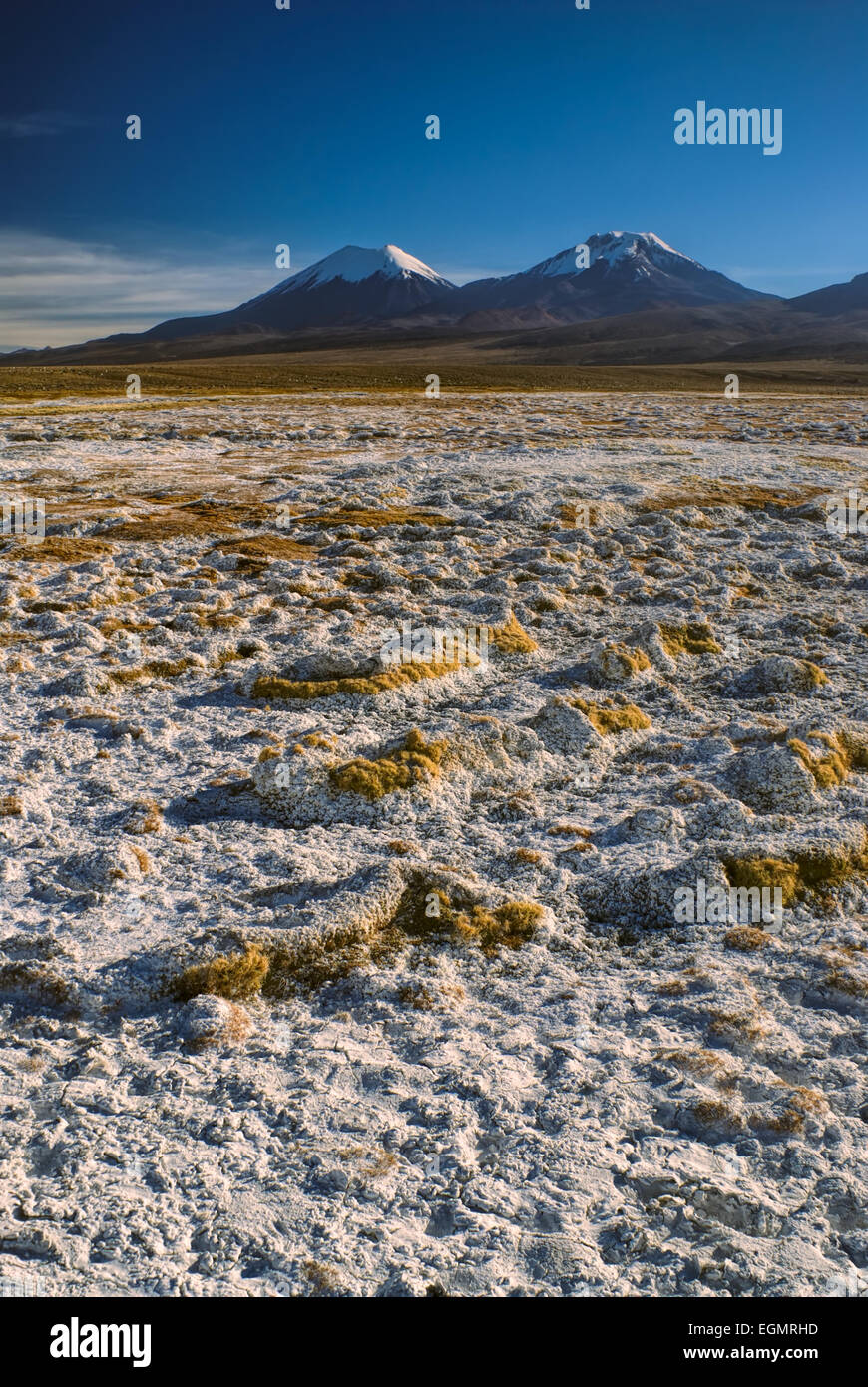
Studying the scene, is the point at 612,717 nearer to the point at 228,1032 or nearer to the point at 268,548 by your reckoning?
the point at 228,1032

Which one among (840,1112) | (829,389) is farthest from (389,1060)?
(829,389)

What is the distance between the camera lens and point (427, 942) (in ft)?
18.0

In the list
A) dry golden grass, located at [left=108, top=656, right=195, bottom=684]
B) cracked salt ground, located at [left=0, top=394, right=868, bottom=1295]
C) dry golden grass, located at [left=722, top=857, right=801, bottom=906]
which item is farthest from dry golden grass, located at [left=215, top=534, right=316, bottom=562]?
dry golden grass, located at [left=722, top=857, right=801, bottom=906]

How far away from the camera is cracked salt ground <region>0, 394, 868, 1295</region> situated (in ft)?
11.8

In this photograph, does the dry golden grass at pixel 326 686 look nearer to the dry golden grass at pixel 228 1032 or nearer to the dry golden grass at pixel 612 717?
the dry golden grass at pixel 612 717

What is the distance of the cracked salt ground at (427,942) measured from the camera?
359cm

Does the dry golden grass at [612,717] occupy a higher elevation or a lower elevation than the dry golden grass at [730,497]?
lower

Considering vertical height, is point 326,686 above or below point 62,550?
below

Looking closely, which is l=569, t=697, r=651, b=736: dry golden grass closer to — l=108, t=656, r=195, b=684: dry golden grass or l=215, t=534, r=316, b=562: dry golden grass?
l=108, t=656, r=195, b=684: dry golden grass

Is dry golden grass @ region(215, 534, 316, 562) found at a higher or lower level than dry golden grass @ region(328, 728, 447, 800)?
higher

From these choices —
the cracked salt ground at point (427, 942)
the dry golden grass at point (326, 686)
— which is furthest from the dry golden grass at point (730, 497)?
the dry golden grass at point (326, 686)

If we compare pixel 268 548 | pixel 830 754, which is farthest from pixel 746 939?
pixel 268 548

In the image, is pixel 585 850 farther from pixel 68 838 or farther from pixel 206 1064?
pixel 68 838

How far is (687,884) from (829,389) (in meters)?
79.3
